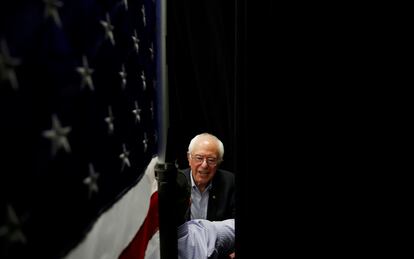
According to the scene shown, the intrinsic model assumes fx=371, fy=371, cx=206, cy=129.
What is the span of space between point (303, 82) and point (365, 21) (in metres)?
0.22

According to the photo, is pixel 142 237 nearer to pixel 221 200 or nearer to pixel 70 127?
pixel 70 127

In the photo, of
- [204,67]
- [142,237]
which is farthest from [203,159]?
[142,237]

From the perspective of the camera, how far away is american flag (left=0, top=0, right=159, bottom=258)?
1.31 ft

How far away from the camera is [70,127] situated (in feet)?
1.68

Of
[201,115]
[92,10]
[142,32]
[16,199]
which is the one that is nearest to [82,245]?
[16,199]

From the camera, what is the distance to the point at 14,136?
1.30 feet

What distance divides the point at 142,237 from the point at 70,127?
446 millimetres

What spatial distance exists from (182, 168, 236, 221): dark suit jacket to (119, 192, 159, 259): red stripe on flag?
111cm

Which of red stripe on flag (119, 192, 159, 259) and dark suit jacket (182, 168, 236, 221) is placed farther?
dark suit jacket (182, 168, 236, 221)

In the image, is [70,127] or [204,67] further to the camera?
[204,67]

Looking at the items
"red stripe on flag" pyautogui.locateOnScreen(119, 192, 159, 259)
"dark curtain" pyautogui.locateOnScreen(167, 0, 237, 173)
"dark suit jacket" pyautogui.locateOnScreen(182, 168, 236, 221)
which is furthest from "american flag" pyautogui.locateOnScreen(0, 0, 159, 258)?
"dark curtain" pyautogui.locateOnScreen(167, 0, 237, 173)

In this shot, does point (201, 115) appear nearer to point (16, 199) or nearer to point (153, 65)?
point (153, 65)

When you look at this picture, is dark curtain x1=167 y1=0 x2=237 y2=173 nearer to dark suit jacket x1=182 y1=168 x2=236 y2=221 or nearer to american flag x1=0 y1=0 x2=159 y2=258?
dark suit jacket x1=182 y1=168 x2=236 y2=221

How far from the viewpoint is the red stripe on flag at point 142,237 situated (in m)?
0.78
